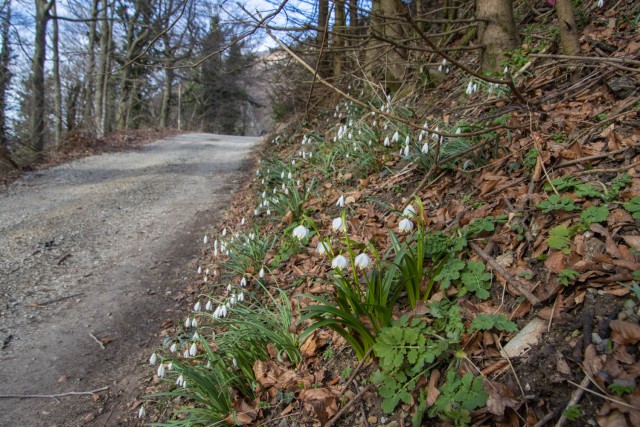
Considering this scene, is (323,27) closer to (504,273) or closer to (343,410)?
(504,273)

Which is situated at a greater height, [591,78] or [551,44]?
[551,44]

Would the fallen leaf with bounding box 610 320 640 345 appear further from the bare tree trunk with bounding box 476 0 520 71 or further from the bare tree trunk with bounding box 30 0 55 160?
the bare tree trunk with bounding box 30 0 55 160

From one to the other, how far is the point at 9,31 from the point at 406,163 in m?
13.0

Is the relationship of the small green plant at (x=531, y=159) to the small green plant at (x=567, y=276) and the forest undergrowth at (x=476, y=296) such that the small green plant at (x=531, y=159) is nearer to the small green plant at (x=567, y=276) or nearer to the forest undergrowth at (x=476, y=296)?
the forest undergrowth at (x=476, y=296)

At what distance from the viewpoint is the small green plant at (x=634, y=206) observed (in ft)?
6.06

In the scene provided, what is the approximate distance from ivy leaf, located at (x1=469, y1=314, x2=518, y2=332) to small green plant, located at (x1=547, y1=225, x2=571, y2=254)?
1.61 feet

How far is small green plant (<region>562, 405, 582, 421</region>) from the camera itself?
1.32 m

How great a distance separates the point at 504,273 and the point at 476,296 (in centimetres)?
20

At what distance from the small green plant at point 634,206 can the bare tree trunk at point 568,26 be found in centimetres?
228

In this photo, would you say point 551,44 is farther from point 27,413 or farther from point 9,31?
point 9,31

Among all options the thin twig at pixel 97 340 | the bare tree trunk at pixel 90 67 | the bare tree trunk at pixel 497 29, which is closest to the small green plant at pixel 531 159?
the bare tree trunk at pixel 497 29

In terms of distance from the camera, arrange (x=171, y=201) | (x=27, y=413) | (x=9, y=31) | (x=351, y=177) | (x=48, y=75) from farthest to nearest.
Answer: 1. (x=48, y=75)
2. (x=9, y=31)
3. (x=171, y=201)
4. (x=351, y=177)
5. (x=27, y=413)

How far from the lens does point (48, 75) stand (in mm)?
17297

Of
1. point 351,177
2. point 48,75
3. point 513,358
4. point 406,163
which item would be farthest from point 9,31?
point 513,358
